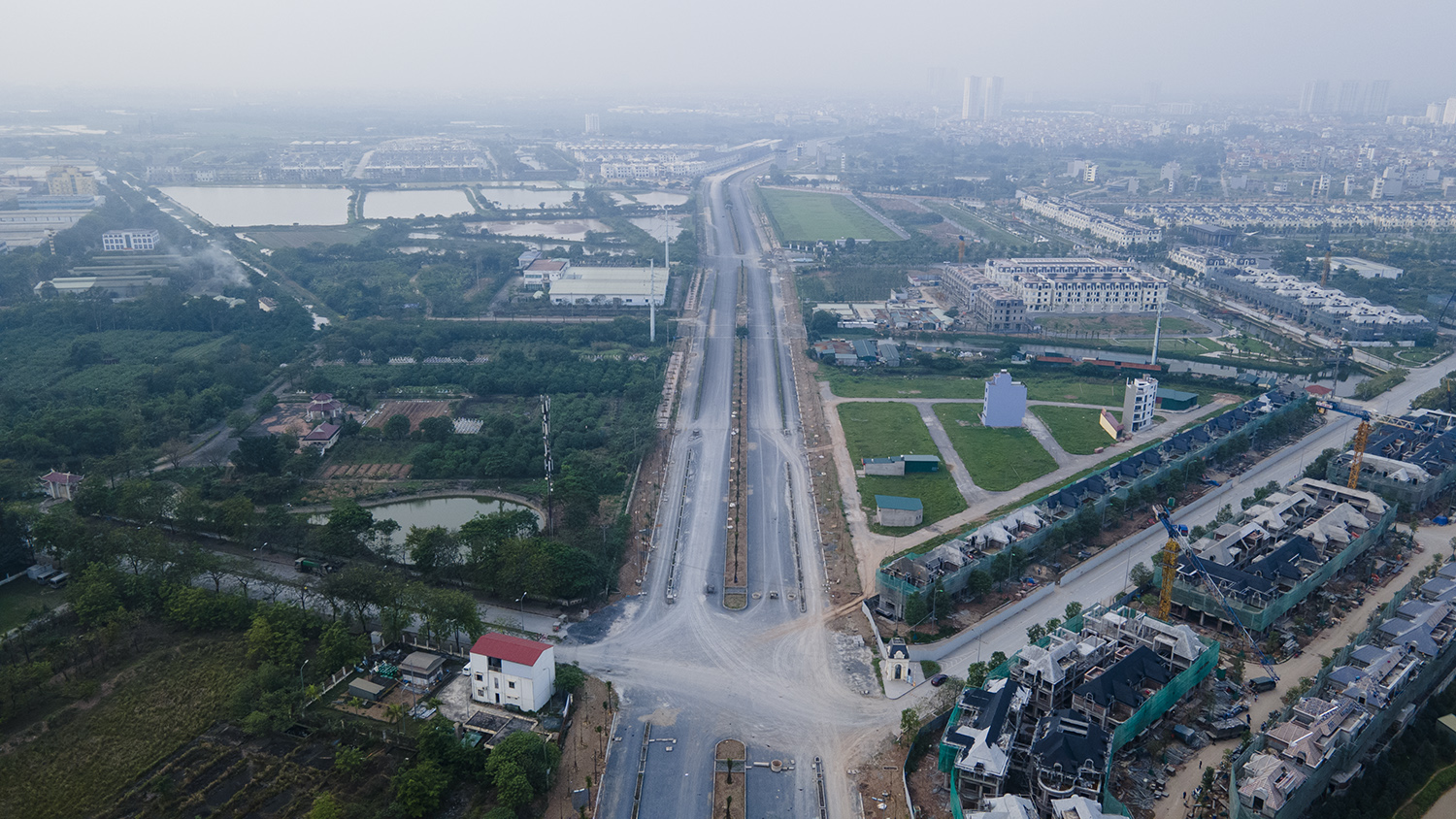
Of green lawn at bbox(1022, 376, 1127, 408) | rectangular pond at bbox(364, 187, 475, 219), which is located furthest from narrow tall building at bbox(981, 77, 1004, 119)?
green lawn at bbox(1022, 376, 1127, 408)

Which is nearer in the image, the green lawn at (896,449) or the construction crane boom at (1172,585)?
the construction crane boom at (1172,585)

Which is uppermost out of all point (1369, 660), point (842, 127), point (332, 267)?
point (842, 127)

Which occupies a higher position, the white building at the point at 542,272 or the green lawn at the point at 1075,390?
the white building at the point at 542,272

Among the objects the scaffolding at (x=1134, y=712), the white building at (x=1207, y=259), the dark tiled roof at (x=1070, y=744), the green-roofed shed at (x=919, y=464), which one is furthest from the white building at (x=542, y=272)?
the dark tiled roof at (x=1070, y=744)

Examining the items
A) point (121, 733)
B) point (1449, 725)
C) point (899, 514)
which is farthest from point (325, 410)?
point (1449, 725)

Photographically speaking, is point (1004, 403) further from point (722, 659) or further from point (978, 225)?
point (978, 225)

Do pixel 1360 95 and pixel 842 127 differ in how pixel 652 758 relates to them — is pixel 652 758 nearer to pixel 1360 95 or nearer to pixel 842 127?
pixel 842 127

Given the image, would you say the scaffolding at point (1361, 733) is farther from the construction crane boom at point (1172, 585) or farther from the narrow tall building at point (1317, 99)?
the narrow tall building at point (1317, 99)

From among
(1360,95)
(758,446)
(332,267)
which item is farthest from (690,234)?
(1360,95)
